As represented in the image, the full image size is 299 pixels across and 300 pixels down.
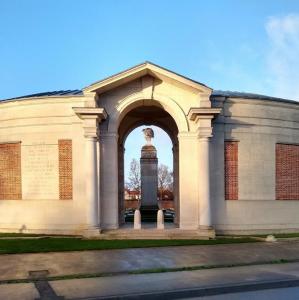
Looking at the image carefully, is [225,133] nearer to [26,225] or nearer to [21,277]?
[26,225]

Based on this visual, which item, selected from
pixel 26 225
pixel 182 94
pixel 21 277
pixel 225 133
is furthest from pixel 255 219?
pixel 21 277

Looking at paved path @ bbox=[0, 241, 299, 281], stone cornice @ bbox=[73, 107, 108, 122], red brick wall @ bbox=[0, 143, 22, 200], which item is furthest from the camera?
red brick wall @ bbox=[0, 143, 22, 200]

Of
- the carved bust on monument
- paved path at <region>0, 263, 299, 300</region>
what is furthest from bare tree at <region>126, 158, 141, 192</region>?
paved path at <region>0, 263, 299, 300</region>

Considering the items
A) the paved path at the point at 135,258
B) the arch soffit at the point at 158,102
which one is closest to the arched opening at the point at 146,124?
the arch soffit at the point at 158,102

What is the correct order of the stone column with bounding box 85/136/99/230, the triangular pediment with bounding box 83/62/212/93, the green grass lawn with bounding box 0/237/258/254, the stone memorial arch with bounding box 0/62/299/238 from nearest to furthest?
the green grass lawn with bounding box 0/237/258/254, the stone column with bounding box 85/136/99/230, the triangular pediment with bounding box 83/62/212/93, the stone memorial arch with bounding box 0/62/299/238

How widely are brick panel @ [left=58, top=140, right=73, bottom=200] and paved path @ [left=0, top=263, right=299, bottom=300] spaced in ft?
32.5

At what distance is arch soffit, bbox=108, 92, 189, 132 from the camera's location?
805 inches

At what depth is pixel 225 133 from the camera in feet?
67.5

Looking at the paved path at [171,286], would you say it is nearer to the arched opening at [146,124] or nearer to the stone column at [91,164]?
the stone column at [91,164]

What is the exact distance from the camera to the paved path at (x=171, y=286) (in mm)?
8922

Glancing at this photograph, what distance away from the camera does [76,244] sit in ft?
54.0

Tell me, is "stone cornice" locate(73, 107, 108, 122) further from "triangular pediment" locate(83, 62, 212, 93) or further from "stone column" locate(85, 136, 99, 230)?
"triangular pediment" locate(83, 62, 212, 93)

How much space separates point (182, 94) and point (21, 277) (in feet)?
40.0

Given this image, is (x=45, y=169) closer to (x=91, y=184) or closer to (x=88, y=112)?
(x=91, y=184)
